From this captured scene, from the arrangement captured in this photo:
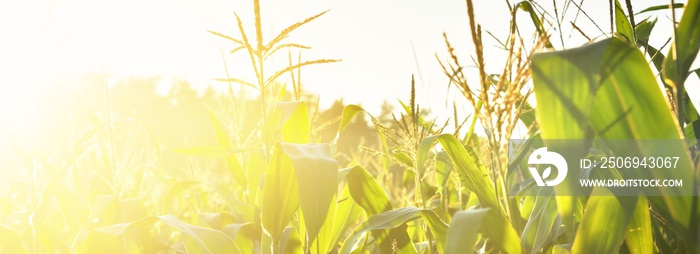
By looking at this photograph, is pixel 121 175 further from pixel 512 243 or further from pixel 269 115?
pixel 512 243

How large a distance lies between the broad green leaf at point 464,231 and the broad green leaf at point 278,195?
17.6 inches

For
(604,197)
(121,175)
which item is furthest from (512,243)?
(121,175)

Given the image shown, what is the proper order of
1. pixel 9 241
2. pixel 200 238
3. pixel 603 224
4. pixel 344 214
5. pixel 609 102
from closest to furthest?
pixel 609 102 < pixel 603 224 < pixel 200 238 < pixel 344 214 < pixel 9 241

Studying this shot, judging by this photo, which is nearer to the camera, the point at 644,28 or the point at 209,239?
the point at 209,239

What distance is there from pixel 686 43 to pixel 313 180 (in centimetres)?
81

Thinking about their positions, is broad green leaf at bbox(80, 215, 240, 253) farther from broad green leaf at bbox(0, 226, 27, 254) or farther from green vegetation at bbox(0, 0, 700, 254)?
broad green leaf at bbox(0, 226, 27, 254)

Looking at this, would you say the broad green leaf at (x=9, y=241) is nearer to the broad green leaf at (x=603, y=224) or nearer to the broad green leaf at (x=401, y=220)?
the broad green leaf at (x=401, y=220)

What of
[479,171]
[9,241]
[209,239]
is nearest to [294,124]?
[209,239]

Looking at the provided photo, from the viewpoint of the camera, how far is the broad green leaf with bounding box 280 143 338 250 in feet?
4.69

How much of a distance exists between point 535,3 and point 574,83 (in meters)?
0.71

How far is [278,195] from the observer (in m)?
1.57

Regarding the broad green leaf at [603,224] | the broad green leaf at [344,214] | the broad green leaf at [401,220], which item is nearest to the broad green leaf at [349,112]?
the broad green leaf at [344,214]

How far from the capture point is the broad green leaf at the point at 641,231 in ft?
4.54

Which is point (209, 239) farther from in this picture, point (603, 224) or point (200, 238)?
point (603, 224)
